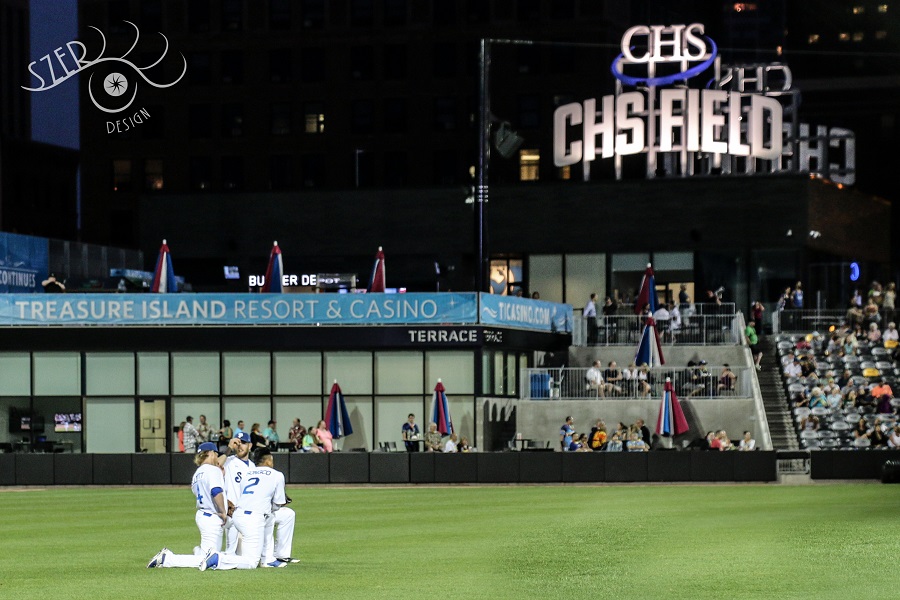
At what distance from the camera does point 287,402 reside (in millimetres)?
53469

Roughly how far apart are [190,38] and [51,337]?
41206 mm

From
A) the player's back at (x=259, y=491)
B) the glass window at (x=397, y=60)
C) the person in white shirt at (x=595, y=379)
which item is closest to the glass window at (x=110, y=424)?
the person in white shirt at (x=595, y=379)

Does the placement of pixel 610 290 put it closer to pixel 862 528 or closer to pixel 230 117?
pixel 230 117

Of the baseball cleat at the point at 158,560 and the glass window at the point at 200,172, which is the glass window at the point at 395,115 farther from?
the baseball cleat at the point at 158,560

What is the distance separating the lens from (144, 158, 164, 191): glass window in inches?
3639

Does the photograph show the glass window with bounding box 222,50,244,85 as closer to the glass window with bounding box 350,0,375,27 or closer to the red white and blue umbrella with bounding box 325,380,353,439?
the glass window with bounding box 350,0,375,27

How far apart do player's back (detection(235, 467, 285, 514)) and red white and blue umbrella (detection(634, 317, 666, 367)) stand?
32060mm

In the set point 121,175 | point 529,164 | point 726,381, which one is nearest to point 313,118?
point 121,175

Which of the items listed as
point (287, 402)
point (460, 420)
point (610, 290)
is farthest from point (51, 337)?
point (610, 290)

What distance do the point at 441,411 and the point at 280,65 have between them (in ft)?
150

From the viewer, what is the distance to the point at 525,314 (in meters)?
55.8

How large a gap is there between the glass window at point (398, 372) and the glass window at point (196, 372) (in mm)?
5418

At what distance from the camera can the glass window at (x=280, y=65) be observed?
90312 millimetres

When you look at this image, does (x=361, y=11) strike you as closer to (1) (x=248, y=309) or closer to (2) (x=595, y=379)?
(1) (x=248, y=309)
